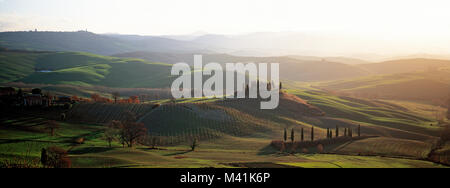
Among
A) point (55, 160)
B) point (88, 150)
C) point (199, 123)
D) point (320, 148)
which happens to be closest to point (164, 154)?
point (88, 150)

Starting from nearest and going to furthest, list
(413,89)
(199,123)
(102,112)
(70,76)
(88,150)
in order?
(88,150) → (102,112) → (199,123) → (70,76) → (413,89)

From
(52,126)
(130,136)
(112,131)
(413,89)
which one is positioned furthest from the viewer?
(413,89)

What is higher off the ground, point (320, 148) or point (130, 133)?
point (130, 133)

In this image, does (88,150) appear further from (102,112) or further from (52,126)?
(102,112)

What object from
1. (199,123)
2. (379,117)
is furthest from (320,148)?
(379,117)

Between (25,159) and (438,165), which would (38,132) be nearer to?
(25,159)

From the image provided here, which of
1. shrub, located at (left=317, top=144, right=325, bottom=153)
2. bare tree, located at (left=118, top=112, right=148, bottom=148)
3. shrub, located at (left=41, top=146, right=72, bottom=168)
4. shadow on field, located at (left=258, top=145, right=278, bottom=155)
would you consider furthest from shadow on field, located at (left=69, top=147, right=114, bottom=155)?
shrub, located at (left=317, top=144, right=325, bottom=153)

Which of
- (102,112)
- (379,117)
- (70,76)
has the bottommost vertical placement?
(379,117)

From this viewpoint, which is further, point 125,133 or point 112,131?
point 112,131

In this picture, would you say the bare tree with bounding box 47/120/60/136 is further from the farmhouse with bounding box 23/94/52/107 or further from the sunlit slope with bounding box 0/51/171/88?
the sunlit slope with bounding box 0/51/171/88

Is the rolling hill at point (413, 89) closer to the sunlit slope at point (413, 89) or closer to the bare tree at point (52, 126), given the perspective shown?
the sunlit slope at point (413, 89)
